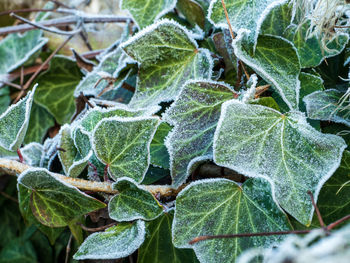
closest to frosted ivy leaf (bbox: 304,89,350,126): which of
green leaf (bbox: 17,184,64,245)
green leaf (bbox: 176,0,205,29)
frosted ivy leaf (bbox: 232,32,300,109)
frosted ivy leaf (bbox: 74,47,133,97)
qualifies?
frosted ivy leaf (bbox: 232,32,300,109)

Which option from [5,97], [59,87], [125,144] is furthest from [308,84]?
[5,97]

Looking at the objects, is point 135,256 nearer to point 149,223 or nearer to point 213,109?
point 149,223

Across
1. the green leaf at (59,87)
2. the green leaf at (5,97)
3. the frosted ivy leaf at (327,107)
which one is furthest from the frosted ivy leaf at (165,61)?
the green leaf at (5,97)

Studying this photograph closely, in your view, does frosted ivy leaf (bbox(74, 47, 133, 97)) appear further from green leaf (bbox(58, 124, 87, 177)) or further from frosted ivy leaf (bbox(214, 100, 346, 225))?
frosted ivy leaf (bbox(214, 100, 346, 225))

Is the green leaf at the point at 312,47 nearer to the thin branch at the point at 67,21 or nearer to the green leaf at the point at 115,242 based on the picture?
the green leaf at the point at 115,242

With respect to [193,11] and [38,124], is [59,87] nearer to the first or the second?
[38,124]
